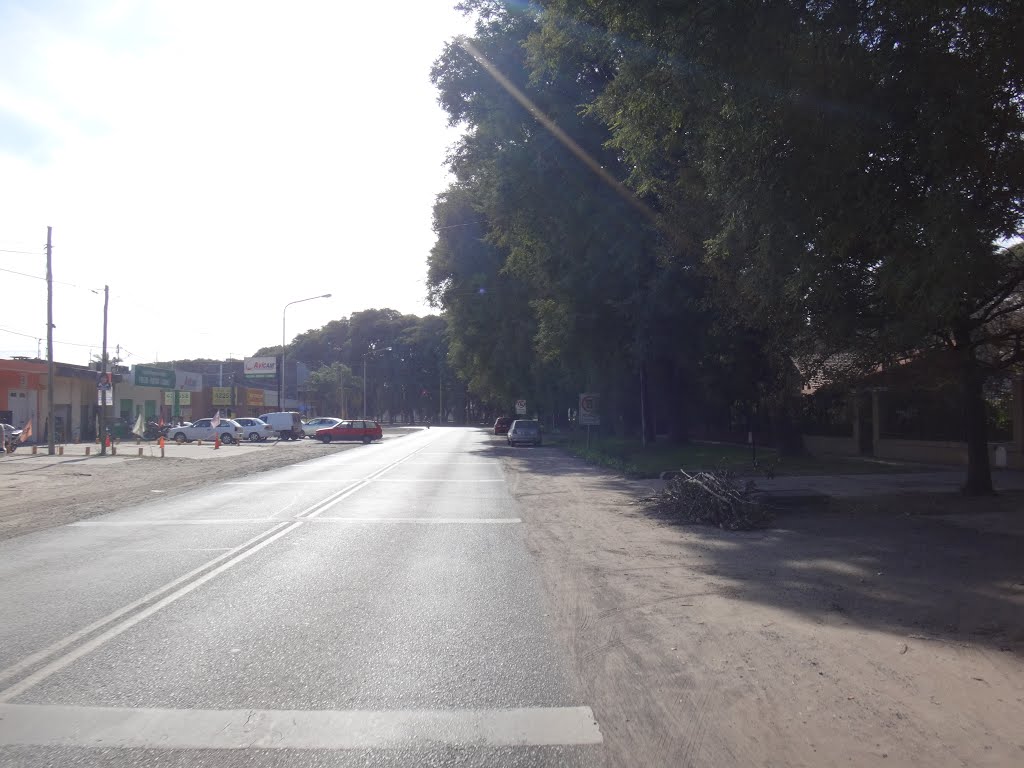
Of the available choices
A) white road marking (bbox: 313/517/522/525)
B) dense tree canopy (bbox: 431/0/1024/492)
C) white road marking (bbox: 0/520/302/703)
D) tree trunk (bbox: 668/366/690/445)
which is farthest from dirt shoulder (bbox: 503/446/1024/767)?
tree trunk (bbox: 668/366/690/445)

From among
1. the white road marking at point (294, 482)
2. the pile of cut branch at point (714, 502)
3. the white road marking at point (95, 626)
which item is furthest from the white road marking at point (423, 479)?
the white road marking at point (95, 626)

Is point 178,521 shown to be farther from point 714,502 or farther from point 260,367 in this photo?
point 260,367

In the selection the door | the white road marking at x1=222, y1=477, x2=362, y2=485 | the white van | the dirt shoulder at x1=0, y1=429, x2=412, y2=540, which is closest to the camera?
the dirt shoulder at x1=0, y1=429, x2=412, y2=540

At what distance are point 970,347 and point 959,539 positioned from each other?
4139mm

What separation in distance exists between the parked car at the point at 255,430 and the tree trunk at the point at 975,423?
46026 mm

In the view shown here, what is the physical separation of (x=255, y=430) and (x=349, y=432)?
23.4ft

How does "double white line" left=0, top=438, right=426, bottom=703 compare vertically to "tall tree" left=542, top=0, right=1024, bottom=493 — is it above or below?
below

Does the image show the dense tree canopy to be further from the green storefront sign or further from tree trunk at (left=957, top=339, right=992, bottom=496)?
the green storefront sign

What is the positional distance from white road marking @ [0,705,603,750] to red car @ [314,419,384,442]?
47.0 m

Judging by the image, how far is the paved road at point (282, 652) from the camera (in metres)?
5.04

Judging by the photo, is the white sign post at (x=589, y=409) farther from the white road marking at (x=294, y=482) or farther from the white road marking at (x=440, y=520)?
the white road marking at (x=440, y=520)

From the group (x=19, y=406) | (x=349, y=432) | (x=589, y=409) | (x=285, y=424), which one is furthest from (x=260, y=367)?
(x=589, y=409)

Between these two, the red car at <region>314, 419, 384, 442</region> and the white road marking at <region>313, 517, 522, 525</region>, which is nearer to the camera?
the white road marking at <region>313, 517, 522, 525</region>

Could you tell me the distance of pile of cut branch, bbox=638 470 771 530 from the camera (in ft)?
47.4
